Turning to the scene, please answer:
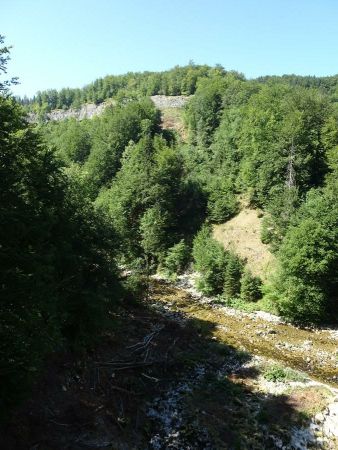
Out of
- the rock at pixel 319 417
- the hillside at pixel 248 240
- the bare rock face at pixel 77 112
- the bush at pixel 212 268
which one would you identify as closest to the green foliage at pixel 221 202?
the hillside at pixel 248 240

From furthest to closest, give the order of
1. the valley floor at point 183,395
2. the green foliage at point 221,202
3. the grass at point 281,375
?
1. the green foliage at point 221,202
2. the grass at point 281,375
3. the valley floor at point 183,395

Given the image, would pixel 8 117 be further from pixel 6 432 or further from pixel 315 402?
pixel 315 402

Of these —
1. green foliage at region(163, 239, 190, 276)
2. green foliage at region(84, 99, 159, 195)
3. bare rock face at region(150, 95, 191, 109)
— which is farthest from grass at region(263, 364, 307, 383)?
bare rock face at region(150, 95, 191, 109)

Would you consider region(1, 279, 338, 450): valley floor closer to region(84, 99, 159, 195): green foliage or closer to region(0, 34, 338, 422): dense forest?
region(0, 34, 338, 422): dense forest

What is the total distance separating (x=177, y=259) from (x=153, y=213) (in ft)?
24.6

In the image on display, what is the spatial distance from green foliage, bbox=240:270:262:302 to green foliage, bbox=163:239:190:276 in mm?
11225

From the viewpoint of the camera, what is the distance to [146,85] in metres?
151

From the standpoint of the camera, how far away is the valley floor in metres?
16.2

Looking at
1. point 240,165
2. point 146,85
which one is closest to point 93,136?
point 240,165

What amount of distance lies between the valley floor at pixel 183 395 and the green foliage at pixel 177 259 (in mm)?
19469

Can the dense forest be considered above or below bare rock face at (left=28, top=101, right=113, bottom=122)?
below

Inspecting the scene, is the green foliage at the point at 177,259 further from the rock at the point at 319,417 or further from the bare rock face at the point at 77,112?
the bare rock face at the point at 77,112

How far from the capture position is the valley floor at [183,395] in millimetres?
16172

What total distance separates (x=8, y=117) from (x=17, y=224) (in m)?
4.09
